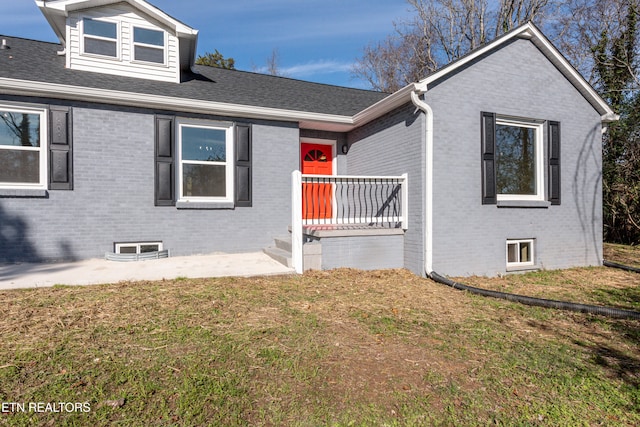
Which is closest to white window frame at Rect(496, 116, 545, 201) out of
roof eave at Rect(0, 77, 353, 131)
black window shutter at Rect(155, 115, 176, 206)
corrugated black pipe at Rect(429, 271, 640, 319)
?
corrugated black pipe at Rect(429, 271, 640, 319)

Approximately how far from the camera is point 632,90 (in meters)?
10.4

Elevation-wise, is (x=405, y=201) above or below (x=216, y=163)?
below

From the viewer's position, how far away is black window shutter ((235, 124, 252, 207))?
7.18 metres

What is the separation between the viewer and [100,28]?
23.0 ft

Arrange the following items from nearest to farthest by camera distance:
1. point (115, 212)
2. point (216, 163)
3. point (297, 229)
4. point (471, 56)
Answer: point (297, 229)
point (471, 56)
point (115, 212)
point (216, 163)

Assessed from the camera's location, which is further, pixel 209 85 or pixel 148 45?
pixel 209 85

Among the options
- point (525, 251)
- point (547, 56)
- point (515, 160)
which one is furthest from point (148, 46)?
point (525, 251)

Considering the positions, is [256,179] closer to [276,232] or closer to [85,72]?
[276,232]

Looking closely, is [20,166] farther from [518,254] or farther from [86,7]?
[518,254]

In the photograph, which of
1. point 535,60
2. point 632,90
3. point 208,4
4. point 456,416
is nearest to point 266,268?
point 456,416

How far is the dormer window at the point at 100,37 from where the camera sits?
6910 millimetres

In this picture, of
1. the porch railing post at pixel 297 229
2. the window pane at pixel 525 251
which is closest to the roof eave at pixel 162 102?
the porch railing post at pixel 297 229

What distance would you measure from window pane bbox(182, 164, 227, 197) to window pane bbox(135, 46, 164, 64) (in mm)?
2486

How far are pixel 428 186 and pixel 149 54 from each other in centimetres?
635
